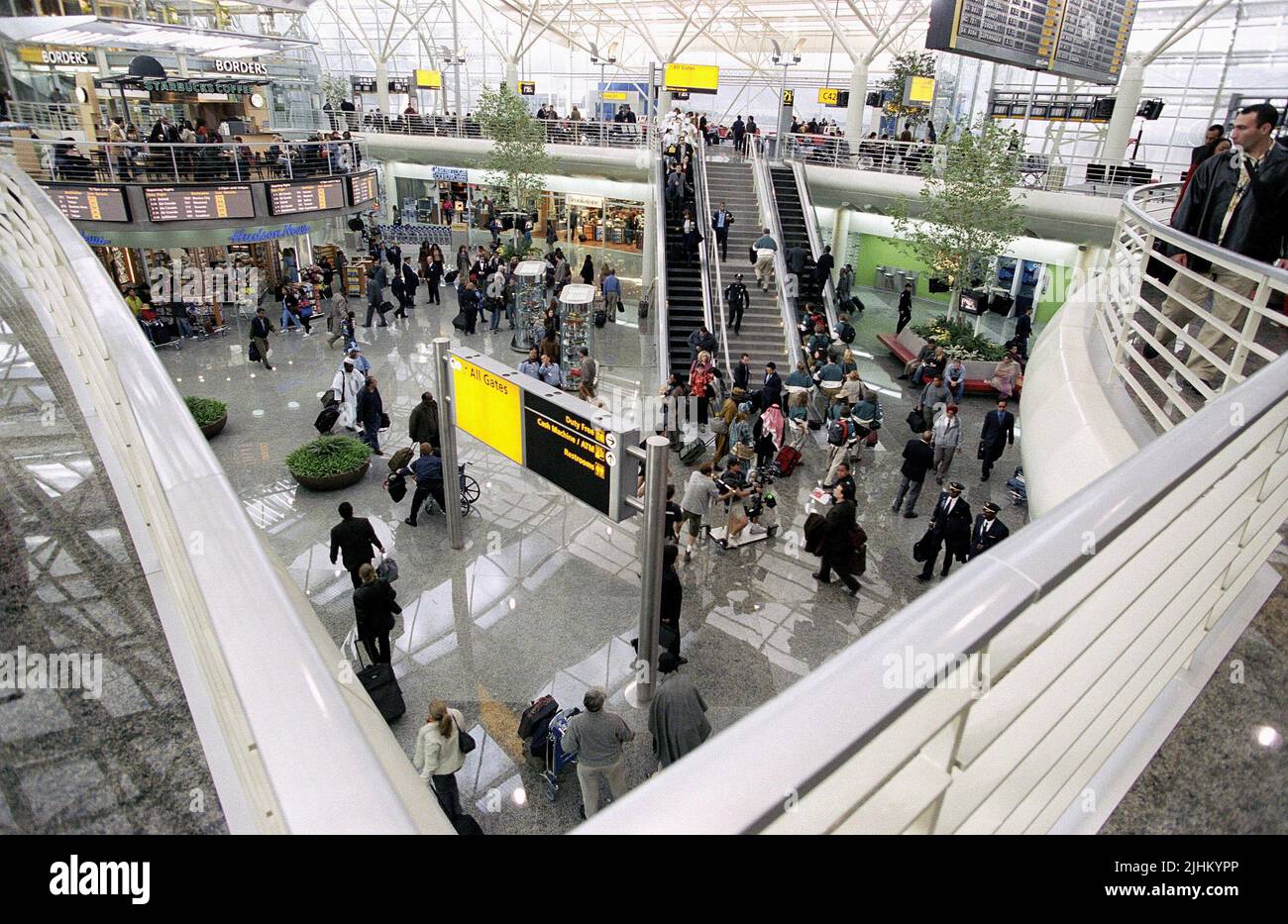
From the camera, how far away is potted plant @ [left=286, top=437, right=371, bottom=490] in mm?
11016

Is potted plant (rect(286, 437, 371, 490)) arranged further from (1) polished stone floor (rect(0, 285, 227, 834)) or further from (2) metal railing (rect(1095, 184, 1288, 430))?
(2) metal railing (rect(1095, 184, 1288, 430))

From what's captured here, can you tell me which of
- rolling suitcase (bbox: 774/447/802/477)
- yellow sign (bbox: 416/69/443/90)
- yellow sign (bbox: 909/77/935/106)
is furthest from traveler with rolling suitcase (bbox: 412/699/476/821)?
yellow sign (bbox: 416/69/443/90)

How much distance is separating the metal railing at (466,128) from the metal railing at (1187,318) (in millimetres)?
23822

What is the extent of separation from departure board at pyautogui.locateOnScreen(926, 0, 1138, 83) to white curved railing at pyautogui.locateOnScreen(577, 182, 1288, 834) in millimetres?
17109

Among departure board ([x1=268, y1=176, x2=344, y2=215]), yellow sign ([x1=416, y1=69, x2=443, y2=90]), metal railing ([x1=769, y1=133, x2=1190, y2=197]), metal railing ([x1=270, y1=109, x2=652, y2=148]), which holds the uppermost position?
yellow sign ([x1=416, y1=69, x2=443, y2=90])

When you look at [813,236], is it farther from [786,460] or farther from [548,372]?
[548,372]

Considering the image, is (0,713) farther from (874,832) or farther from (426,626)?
(426,626)

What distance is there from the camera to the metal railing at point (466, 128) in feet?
102

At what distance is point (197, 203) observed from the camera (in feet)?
55.4

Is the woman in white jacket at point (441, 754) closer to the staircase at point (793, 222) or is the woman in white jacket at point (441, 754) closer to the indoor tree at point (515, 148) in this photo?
the staircase at point (793, 222)

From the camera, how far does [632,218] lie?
1398 inches

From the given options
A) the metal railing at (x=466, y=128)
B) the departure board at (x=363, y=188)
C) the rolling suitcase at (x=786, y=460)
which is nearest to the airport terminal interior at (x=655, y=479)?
the departure board at (x=363, y=188)

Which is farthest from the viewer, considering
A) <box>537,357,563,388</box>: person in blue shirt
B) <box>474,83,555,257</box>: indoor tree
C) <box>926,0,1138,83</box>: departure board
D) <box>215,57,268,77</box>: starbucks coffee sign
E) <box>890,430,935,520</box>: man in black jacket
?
<box>474,83,555,257</box>: indoor tree

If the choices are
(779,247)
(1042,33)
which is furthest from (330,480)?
(1042,33)
